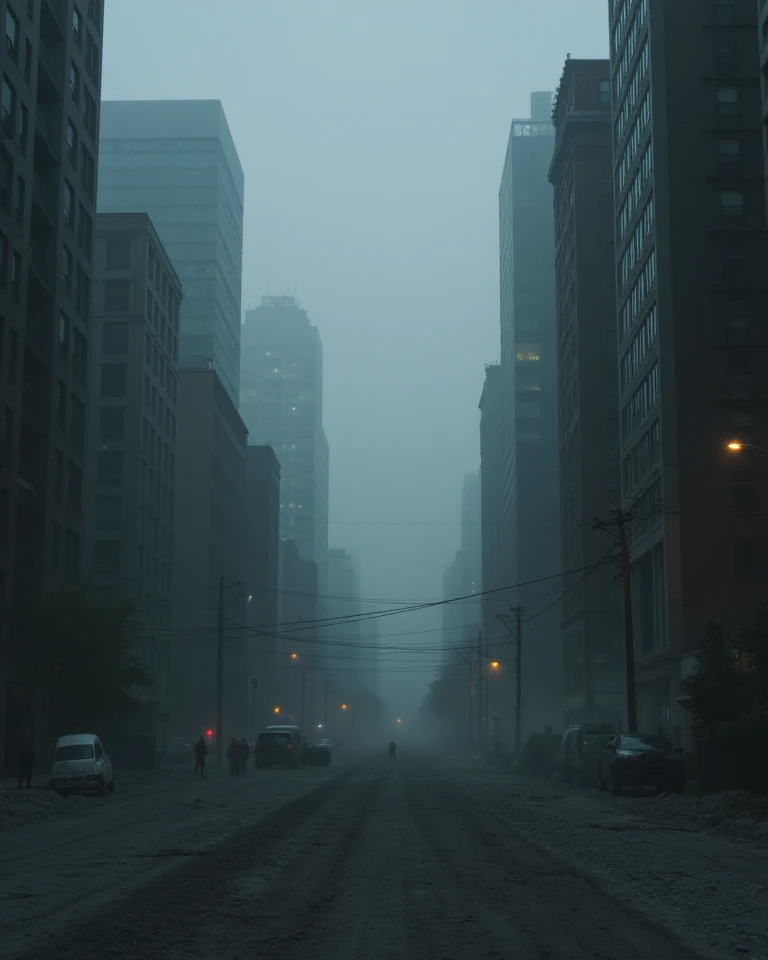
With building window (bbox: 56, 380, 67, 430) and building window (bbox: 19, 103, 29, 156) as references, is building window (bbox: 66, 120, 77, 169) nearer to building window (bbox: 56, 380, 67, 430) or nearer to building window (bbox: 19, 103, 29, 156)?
building window (bbox: 19, 103, 29, 156)

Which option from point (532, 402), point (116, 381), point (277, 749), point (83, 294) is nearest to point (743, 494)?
point (277, 749)

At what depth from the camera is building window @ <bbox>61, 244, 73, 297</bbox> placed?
64.4 metres

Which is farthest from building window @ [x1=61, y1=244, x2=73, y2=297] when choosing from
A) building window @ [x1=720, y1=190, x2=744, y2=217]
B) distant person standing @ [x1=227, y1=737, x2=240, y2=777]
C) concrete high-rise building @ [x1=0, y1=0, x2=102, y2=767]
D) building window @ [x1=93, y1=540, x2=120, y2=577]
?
building window @ [x1=720, y1=190, x2=744, y2=217]

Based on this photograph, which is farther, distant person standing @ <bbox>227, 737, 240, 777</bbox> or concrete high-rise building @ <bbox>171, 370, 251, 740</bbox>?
concrete high-rise building @ <bbox>171, 370, 251, 740</bbox>

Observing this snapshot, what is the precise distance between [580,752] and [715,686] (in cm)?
1313

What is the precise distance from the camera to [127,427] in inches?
3625

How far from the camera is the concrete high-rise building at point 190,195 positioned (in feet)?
561

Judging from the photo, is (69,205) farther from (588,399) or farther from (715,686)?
(588,399)

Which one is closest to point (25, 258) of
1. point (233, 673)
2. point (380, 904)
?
point (380, 904)

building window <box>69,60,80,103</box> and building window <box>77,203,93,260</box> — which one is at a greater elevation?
building window <box>69,60,80,103</box>

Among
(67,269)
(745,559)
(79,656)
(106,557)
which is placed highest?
(67,269)

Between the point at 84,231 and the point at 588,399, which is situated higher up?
the point at 84,231

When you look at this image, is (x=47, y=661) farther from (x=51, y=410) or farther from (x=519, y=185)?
(x=519, y=185)

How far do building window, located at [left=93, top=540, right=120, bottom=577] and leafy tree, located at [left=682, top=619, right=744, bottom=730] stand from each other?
196 ft
